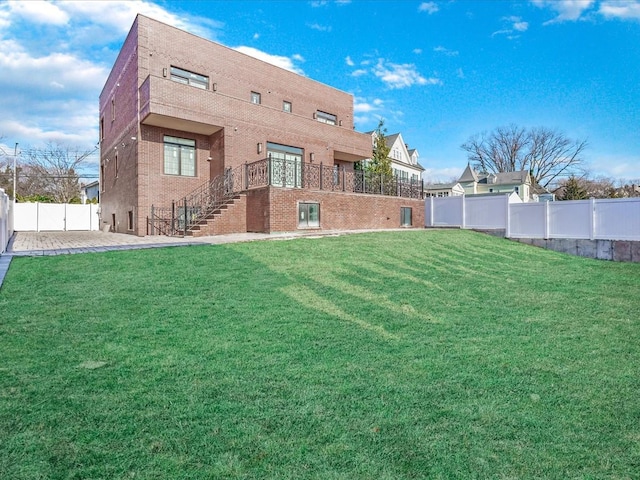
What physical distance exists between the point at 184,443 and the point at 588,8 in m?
20.4

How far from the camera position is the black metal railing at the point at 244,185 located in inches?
527

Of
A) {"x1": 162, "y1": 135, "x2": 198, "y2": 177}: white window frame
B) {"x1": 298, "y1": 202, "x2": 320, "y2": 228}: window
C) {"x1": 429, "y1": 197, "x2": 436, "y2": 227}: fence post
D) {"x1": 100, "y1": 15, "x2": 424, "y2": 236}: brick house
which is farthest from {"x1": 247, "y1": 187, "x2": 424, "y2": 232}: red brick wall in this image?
{"x1": 162, "y1": 135, "x2": 198, "y2": 177}: white window frame

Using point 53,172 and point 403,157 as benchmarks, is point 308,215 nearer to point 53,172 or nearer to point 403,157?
point 403,157

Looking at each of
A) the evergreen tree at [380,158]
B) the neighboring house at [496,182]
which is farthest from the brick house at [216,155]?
the neighboring house at [496,182]

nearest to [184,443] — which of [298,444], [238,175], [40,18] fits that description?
[298,444]

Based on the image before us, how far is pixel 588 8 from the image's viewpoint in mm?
15117

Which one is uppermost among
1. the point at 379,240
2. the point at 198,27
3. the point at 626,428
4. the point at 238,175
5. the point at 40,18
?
the point at 198,27

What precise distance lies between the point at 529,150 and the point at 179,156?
5073 cm

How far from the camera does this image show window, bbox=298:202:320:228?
1299cm

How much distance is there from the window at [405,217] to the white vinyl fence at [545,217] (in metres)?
1.93

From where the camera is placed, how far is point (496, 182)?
2021 inches

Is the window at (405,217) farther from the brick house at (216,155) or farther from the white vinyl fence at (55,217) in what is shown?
the white vinyl fence at (55,217)

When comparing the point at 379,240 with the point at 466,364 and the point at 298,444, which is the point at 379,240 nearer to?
the point at 466,364

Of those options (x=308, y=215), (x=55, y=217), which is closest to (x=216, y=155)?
(x=308, y=215)
